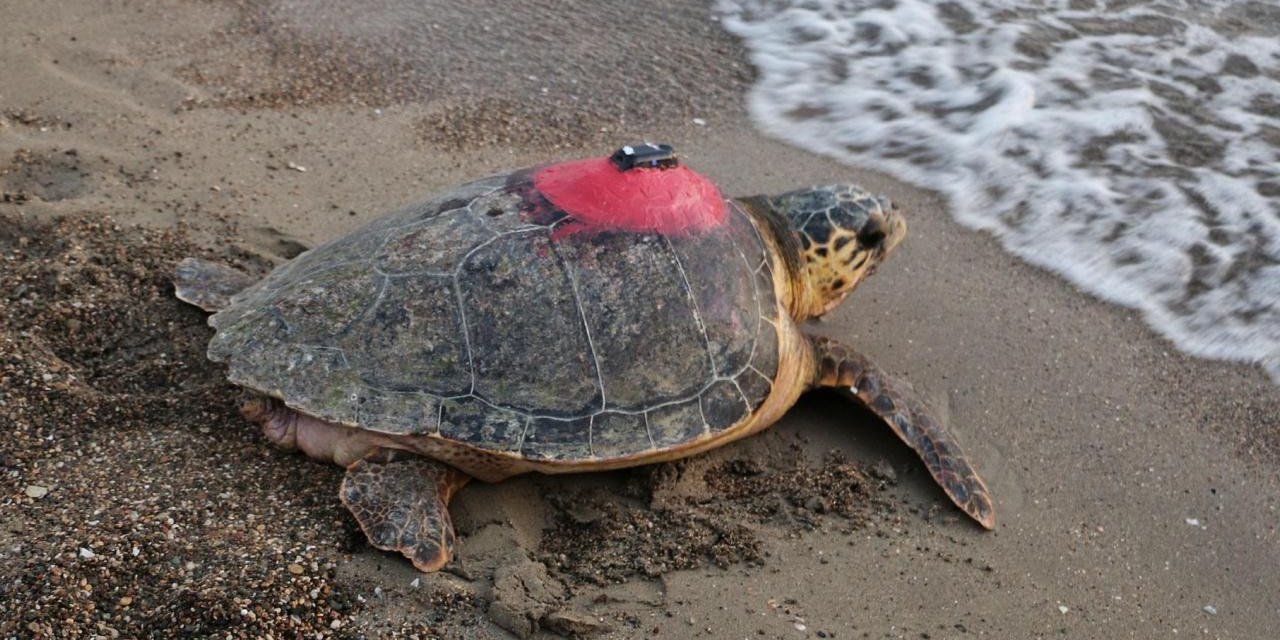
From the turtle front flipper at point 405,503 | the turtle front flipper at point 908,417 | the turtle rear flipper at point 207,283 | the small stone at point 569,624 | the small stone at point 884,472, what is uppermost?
the turtle rear flipper at point 207,283

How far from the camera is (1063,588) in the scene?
291cm

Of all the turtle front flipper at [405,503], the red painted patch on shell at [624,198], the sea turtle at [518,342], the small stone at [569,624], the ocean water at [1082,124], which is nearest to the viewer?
the small stone at [569,624]

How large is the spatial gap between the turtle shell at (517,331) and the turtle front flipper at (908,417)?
37 centimetres

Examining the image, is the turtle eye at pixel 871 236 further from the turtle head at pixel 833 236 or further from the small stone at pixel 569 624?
the small stone at pixel 569 624

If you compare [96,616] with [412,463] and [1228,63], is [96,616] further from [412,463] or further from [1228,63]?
[1228,63]

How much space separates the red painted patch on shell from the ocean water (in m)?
2.01

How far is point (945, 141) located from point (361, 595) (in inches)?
154

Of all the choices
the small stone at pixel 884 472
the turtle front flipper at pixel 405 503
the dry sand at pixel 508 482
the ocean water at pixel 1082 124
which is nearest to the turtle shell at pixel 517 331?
the turtle front flipper at pixel 405 503

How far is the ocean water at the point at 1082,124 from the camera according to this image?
4445mm

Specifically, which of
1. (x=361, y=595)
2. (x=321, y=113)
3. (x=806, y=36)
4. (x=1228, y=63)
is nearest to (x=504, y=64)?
(x=321, y=113)

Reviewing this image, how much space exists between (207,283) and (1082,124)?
441cm

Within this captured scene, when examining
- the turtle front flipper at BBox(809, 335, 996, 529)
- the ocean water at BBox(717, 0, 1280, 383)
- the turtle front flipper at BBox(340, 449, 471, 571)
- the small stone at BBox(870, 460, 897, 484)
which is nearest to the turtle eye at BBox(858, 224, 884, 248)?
the turtle front flipper at BBox(809, 335, 996, 529)

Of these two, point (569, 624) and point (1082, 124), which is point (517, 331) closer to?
point (569, 624)

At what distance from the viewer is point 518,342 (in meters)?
2.81
